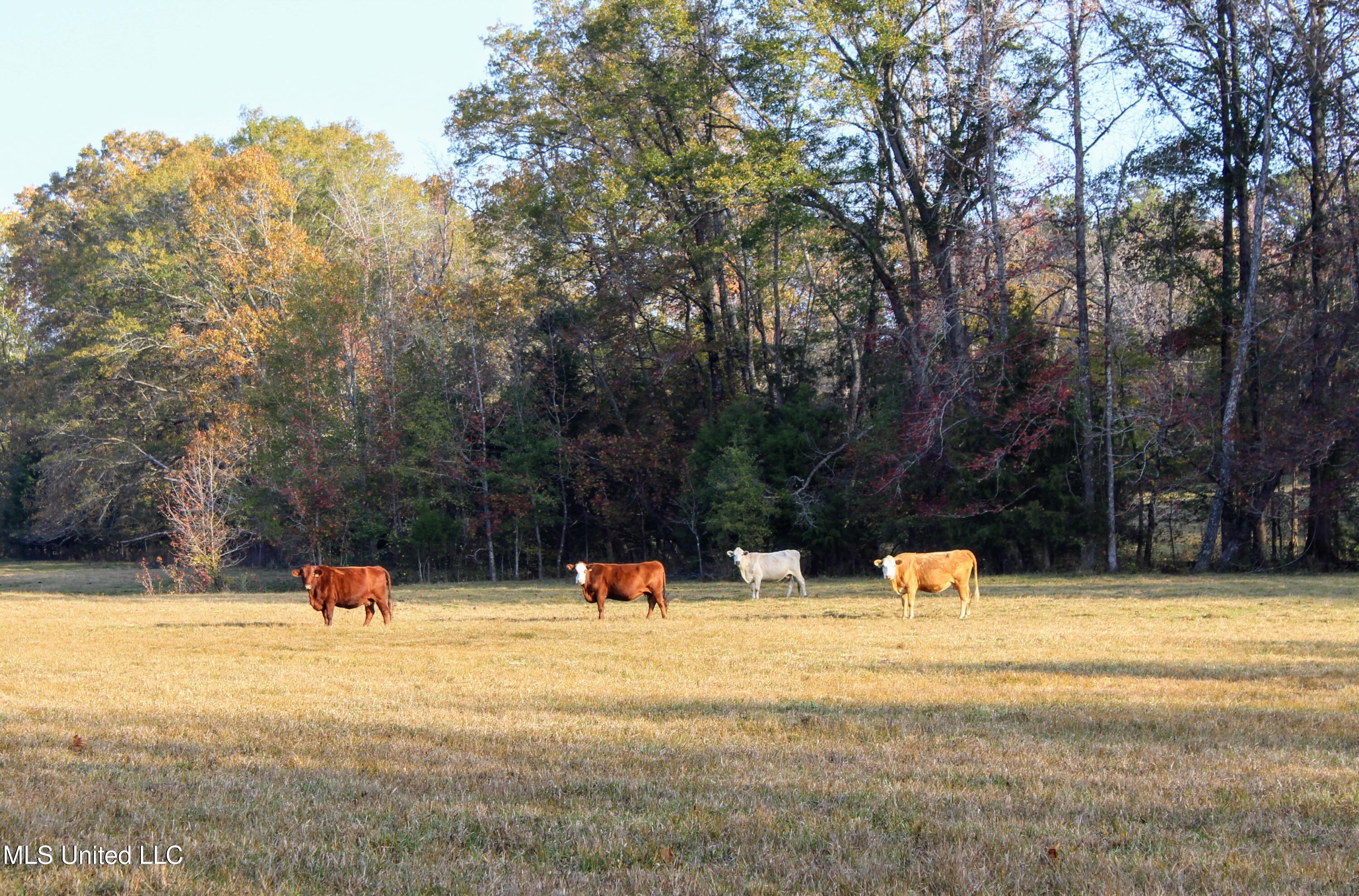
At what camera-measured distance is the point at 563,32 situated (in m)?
37.1

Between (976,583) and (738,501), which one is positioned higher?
(738,501)

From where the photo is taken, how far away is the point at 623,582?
18953mm

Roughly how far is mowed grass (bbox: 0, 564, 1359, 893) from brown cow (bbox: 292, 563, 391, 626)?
289cm

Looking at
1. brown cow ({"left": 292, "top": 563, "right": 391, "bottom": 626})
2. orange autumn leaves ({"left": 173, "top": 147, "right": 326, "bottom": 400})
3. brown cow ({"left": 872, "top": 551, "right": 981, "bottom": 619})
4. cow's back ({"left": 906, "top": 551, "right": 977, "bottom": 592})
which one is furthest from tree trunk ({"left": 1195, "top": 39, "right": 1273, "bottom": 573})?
orange autumn leaves ({"left": 173, "top": 147, "right": 326, "bottom": 400})

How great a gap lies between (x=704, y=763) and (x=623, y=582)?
12266mm

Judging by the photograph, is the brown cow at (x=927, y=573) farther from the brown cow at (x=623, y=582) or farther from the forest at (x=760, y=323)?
the forest at (x=760, y=323)

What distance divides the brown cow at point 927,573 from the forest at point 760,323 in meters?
10.8

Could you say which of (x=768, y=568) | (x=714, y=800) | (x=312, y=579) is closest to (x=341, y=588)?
(x=312, y=579)

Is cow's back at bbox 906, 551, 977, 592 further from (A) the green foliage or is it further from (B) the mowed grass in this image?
(A) the green foliage

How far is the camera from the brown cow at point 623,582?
18.9 metres

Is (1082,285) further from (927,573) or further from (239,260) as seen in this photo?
(239,260)

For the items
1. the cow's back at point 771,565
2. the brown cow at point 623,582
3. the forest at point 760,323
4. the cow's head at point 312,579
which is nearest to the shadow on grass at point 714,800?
the cow's head at point 312,579

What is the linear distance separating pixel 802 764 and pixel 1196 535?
1210 inches

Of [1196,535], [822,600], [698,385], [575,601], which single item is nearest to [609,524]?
[698,385]
